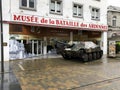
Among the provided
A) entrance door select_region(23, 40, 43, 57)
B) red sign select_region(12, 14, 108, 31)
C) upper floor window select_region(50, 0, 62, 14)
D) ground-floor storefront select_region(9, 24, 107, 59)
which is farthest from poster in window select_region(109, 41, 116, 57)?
entrance door select_region(23, 40, 43, 57)

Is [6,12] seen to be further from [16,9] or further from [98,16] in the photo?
[98,16]

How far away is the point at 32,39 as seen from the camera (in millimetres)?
19156

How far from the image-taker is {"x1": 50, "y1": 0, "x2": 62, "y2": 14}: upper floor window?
65.1ft

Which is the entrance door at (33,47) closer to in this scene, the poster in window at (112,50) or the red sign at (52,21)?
the red sign at (52,21)

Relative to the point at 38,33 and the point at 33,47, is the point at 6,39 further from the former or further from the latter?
the point at 38,33

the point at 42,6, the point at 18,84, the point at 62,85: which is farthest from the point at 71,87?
the point at 42,6

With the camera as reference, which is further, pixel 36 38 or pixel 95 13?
pixel 95 13

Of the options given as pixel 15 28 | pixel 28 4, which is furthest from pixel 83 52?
pixel 28 4

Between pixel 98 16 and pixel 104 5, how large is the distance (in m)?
2.02

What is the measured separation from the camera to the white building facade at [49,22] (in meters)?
16.9

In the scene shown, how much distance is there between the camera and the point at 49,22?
747 inches

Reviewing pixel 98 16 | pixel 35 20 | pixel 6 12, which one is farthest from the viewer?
pixel 98 16

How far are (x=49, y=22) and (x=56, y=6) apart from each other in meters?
2.32

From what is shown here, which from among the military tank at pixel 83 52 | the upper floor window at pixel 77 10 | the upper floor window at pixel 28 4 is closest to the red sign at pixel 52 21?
the upper floor window at pixel 28 4
